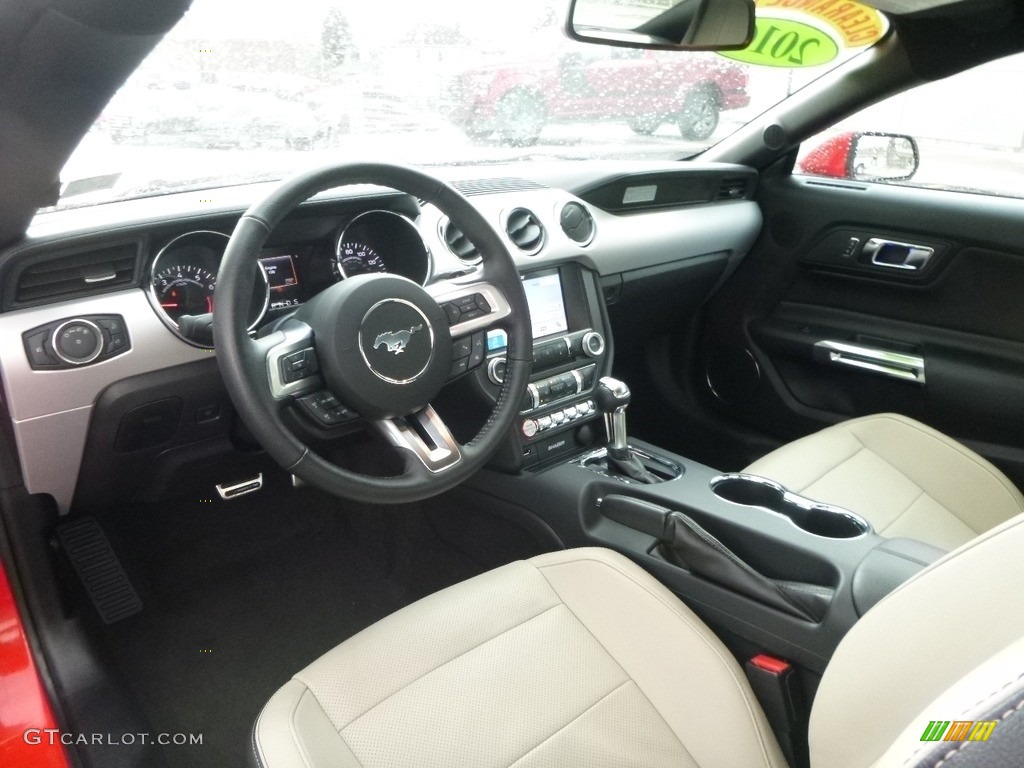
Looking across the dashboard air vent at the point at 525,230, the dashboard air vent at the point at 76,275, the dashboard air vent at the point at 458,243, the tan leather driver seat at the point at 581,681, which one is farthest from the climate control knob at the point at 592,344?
the dashboard air vent at the point at 76,275

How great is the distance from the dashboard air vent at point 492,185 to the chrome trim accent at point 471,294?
1.82 ft

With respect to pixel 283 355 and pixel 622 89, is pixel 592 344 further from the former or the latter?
pixel 622 89

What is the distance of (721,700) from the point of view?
1251mm

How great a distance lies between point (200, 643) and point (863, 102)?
7.68 feet

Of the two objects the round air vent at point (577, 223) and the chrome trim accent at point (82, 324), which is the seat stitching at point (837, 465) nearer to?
the round air vent at point (577, 223)

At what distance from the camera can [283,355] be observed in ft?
4.45

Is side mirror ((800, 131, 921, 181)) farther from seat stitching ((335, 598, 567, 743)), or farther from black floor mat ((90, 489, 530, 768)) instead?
seat stitching ((335, 598, 567, 743))

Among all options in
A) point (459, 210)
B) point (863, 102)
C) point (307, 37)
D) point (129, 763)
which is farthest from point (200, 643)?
point (863, 102)

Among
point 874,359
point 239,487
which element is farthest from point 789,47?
point 239,487

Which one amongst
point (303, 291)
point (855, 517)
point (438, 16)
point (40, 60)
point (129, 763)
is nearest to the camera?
point (40, 60)

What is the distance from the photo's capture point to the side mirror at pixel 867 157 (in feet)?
8.34

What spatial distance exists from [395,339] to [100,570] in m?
1.11

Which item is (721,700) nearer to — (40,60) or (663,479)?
(663,479)

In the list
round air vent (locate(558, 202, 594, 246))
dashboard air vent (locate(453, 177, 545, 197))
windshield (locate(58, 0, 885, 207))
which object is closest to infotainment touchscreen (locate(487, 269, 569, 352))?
round air vent (locate(558, 202, 594, 246))
